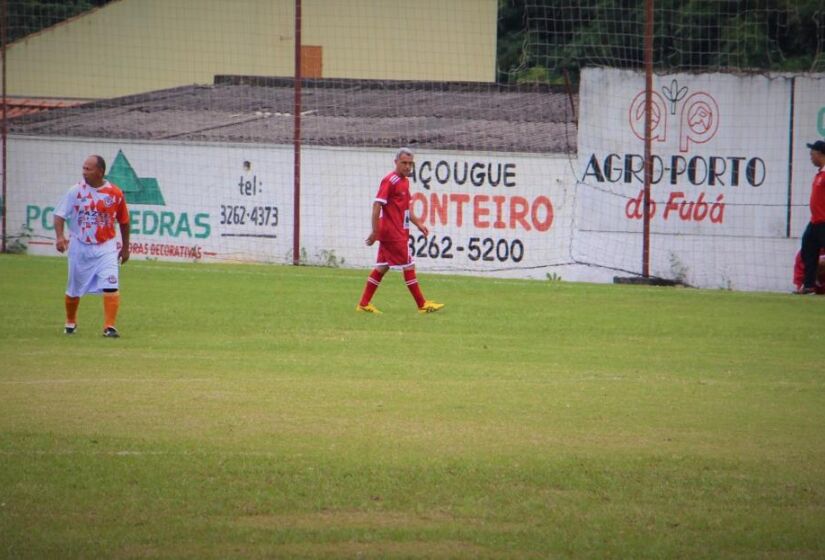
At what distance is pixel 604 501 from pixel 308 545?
5.97ft

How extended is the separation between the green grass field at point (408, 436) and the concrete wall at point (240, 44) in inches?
995

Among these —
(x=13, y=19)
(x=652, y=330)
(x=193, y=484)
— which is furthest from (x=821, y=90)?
(x=13, y=19)

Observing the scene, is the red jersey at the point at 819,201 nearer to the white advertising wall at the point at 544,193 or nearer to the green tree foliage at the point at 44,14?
the white advertising wall at the point at 544,193

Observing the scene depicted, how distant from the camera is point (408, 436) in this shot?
30.6ft

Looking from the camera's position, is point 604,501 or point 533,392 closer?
point 604,501

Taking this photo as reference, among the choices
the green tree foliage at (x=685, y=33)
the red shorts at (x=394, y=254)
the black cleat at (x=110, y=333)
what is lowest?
the black cleat at (x=110, y=333)

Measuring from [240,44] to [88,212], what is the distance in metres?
30.7

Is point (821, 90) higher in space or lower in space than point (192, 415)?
higher

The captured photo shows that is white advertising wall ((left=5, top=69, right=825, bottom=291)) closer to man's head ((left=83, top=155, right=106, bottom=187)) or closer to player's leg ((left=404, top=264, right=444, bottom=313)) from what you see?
player's leg ((left=404, top=264, right=444, bottom=313))

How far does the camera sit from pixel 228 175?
28641 millimetres

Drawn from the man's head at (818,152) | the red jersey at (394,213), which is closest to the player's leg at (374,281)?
the red jersey at (394,213)

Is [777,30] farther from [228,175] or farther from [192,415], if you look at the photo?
[192,415]

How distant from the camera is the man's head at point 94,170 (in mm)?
14445

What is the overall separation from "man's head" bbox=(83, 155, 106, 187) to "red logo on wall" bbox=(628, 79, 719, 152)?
13.3 m
